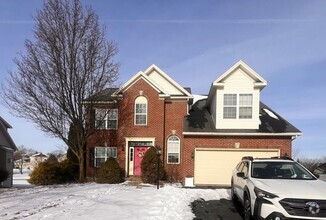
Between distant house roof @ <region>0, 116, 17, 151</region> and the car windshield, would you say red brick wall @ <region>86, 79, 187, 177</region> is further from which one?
the car windshield

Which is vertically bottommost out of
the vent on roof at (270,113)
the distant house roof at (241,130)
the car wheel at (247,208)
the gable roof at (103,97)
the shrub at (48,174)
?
the shrub at (48,174)

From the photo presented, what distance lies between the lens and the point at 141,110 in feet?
83.0

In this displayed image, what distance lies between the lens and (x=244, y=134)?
23391mm

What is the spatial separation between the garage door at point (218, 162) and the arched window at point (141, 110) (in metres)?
4.15

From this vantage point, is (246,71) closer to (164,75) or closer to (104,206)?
(164,75)

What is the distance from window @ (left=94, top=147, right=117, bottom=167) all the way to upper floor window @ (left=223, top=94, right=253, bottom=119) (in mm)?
7621

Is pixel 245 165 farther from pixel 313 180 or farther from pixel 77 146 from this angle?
pixel 77 146

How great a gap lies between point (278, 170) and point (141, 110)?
50.1 ft

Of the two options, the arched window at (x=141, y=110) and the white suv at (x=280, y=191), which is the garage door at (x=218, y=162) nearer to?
the arched window at (x=141, y=110)

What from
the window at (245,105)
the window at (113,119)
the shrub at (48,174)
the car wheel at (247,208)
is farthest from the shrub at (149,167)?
the car wheel at (247,208)

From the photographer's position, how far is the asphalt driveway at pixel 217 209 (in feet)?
37.5

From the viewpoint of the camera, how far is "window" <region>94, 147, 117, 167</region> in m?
25.4

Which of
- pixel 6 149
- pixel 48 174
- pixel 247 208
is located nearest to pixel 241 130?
pixel 48 174

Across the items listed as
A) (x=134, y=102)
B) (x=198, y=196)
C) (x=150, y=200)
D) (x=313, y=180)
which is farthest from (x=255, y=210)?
(x=134, y=102)
